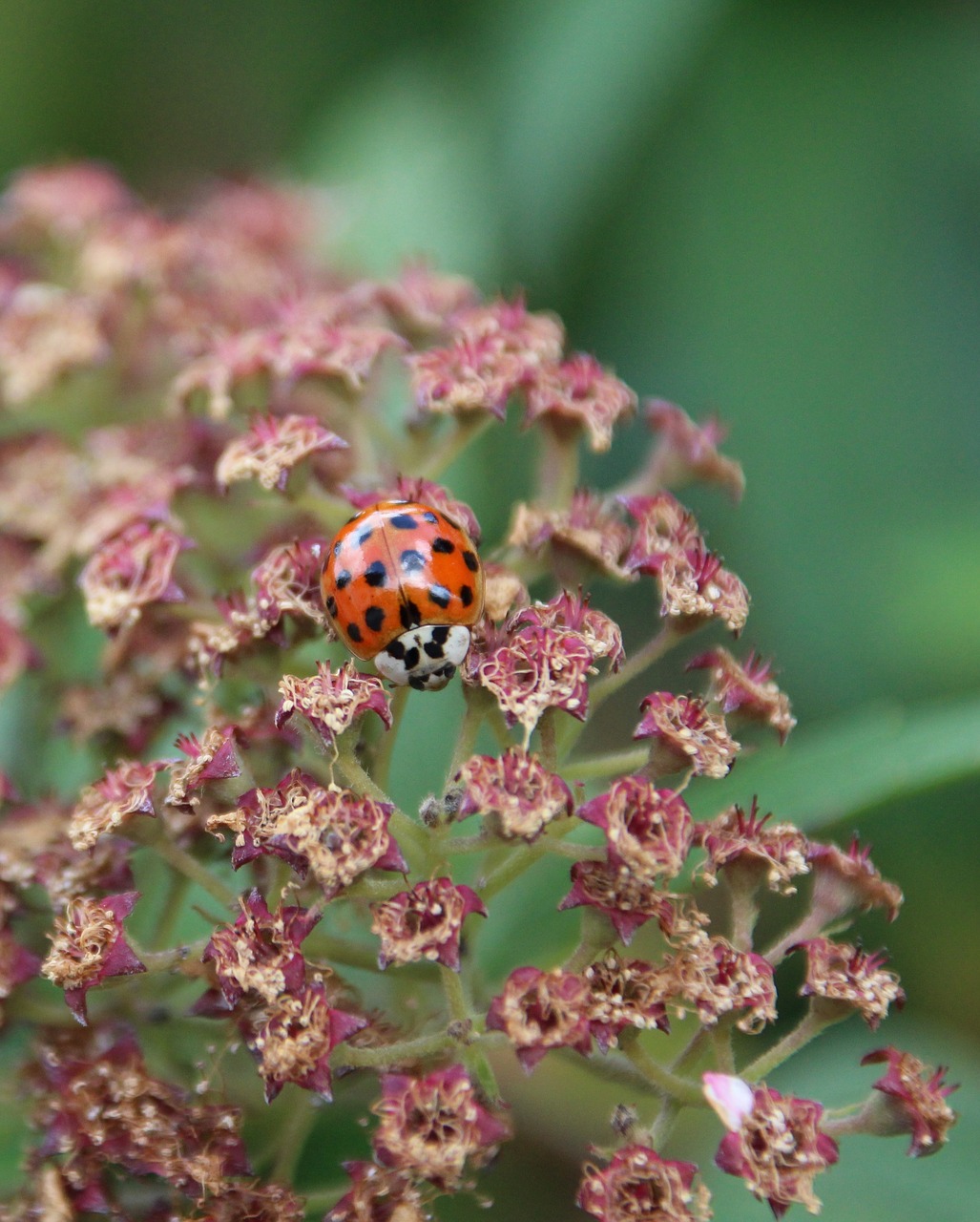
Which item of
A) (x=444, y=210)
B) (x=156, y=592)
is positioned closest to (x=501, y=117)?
(x=444, y=210)

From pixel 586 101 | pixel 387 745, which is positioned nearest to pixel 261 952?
pixel 387 745

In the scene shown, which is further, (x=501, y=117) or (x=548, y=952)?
(x=501, y=117)

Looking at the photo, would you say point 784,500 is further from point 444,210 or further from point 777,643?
point 444,210

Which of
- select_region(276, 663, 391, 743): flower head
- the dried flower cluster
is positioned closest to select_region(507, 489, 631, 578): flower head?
the dried flower cluster

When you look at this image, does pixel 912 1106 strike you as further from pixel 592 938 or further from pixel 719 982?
pixel 592 938

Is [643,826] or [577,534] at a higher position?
[577,534]

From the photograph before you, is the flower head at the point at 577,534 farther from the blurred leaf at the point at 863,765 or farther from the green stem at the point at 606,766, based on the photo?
the blurred leaf at the point at 863,765

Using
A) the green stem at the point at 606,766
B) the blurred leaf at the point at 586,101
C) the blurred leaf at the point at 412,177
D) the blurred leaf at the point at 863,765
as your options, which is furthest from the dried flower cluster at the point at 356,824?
the blurred leaf at the point at 586,101
